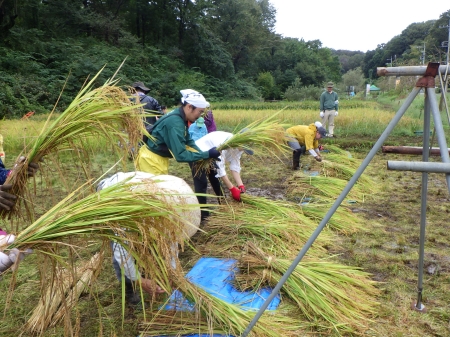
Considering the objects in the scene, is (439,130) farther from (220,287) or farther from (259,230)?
(259,230)

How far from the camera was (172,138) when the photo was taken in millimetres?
2592

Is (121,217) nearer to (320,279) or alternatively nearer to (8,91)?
(320,279)

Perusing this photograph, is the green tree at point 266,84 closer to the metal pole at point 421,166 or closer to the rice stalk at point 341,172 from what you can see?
the rice stalk at point 341,172

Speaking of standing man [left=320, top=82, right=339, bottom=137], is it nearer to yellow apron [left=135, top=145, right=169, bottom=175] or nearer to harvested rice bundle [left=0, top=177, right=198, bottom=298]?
yellow apron [left=135, top=145, right=169, bottom=175]

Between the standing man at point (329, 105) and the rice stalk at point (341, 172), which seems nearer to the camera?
the rice stalk at point (341, 172)

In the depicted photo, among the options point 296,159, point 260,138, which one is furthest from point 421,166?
point 296,159

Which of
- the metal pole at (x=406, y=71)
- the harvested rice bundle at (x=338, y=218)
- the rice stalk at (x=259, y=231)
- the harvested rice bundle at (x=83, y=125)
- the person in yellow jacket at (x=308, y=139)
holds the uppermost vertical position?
the metal pole at (x=406, y=71)

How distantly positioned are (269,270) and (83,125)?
4.89 ft

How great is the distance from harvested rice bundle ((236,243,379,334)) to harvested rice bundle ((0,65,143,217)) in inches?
47.0

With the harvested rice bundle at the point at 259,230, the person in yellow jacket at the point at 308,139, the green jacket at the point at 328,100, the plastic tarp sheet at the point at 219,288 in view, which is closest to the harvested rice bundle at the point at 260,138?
the harvested rice bundle at the point at 259,230

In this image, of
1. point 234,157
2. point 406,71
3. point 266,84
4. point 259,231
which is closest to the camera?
point 406,71

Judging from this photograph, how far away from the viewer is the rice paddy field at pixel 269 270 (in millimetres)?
1741

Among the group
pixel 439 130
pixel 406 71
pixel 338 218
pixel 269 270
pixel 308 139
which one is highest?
pixel 406 71

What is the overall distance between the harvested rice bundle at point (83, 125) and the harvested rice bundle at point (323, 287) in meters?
1.19
